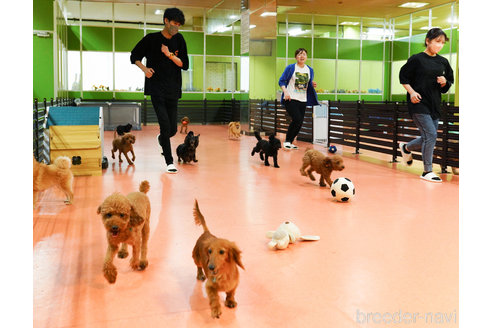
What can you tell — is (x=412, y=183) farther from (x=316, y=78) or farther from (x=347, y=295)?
(x=316, y=78)

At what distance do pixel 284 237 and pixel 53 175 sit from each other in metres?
2.20

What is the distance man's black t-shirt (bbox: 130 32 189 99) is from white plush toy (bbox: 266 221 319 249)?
131 inches

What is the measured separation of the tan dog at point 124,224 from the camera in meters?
2.43

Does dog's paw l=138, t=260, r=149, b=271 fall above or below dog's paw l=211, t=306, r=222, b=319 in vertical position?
above

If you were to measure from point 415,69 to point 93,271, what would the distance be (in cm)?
463

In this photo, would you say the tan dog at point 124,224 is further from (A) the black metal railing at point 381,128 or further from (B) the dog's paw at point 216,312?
(A) the black metal railing at point 381,128

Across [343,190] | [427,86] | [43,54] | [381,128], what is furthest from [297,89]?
[43,54]

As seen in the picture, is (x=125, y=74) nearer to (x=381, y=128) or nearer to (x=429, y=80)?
(x=381, y=128)

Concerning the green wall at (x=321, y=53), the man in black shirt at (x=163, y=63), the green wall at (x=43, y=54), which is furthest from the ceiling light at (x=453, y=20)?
the man in black shirt at (x=163, y=63)

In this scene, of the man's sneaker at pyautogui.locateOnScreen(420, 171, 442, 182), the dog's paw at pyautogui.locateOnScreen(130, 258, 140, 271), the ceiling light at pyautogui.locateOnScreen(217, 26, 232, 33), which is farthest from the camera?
the ceiling light at pyautogui.locateOnScreen(217, 26, 232, 33)

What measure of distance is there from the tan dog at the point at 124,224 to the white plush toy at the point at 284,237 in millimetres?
859

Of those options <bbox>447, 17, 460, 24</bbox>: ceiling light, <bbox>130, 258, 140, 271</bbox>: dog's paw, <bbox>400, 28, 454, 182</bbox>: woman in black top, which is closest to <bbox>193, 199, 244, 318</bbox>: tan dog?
<bbox>130, 258, 140, 271</bbox>: dog's paw

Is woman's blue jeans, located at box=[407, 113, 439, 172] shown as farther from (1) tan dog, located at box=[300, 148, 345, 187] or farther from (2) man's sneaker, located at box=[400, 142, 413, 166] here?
(1) tan dog, located at box=[300, 148, 345, 187]

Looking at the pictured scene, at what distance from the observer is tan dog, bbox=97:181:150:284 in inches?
95.7
